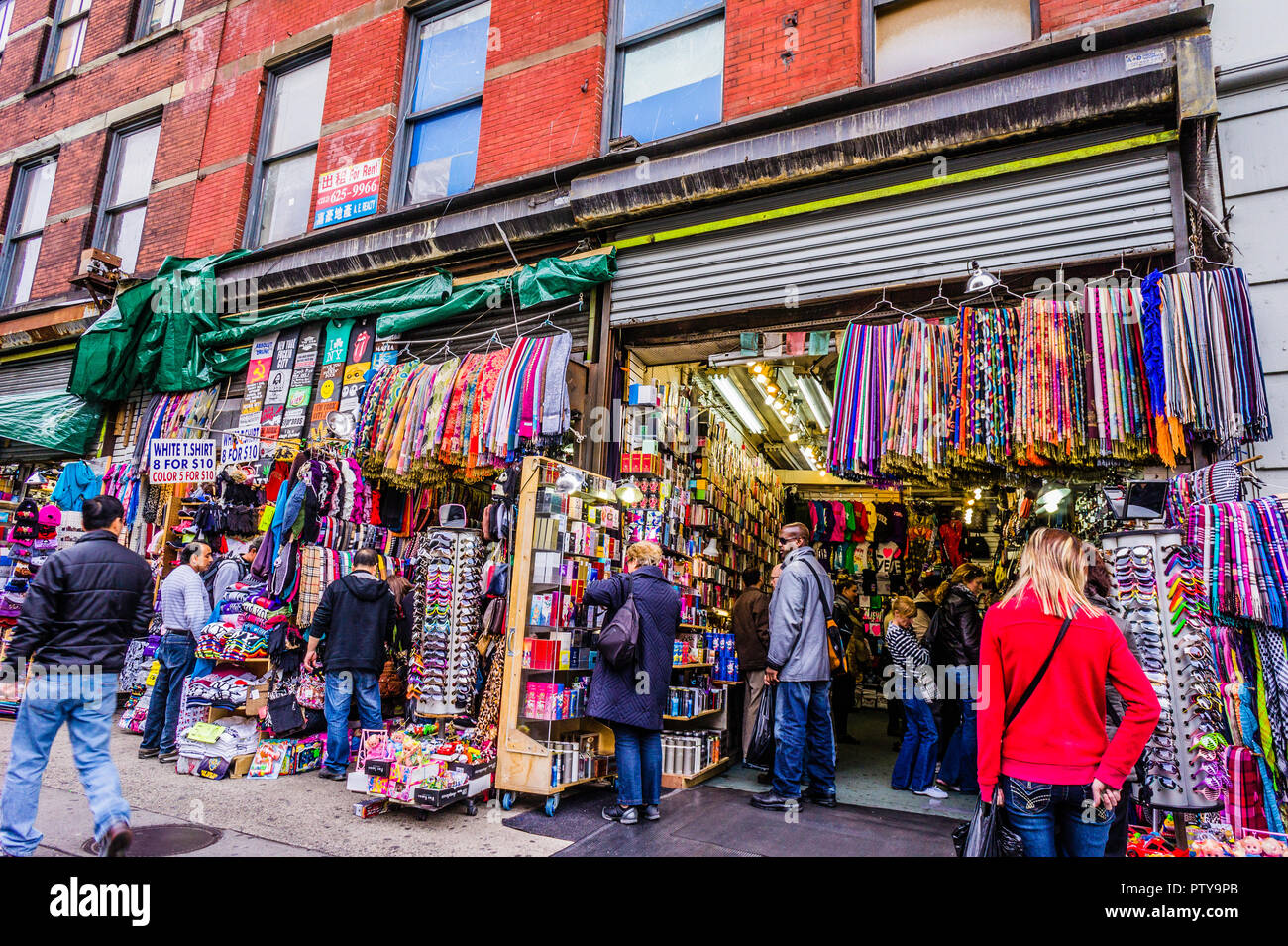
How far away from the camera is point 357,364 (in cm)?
916

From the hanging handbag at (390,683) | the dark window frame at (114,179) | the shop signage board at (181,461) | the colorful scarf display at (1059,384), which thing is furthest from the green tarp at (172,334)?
the colorful scarf display at (1059,384)

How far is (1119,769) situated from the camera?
302 cm

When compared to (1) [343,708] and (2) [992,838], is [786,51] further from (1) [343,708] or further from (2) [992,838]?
(1) [343,708]

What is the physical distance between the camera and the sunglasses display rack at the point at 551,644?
235 inches

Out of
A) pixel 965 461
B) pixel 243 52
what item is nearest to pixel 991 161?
pixel 965 461

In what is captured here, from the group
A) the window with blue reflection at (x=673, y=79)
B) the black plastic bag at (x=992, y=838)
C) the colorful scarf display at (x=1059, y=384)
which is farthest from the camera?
the window with blue reflection at (x=673, y=79)

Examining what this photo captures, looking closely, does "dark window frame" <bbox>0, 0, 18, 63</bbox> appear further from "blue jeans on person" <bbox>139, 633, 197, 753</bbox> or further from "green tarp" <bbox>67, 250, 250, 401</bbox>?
"blue jeans on person" <bbox>139, 633, 197, 753</bbox>

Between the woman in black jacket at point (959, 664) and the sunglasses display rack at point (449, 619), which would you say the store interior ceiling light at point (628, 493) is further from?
the woman in black jacket at point (959, 664)

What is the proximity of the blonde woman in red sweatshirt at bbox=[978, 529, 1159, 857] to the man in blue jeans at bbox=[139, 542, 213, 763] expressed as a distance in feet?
23.2

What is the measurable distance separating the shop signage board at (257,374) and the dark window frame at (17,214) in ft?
24.1

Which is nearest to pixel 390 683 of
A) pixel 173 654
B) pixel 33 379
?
pixel 173 654

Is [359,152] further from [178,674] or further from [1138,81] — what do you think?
[1138,81]
